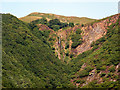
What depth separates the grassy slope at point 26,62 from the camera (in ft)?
202

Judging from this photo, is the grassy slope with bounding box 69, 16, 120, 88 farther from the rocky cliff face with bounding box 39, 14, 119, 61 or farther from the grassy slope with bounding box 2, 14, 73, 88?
the grassy slope with bounding box 2, 14, 73, 88

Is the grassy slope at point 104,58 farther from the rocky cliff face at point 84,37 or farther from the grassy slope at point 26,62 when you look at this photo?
the grassy slope at point 26,62

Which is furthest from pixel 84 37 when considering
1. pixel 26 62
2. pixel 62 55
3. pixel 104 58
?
pixel 26 62

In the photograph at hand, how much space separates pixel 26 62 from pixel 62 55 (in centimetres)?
2930

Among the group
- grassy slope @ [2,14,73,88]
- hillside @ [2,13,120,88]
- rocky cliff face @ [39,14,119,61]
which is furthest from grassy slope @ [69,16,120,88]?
grassy slope @ [2,14,73,88]

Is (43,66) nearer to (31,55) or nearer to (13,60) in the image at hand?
(31,55)

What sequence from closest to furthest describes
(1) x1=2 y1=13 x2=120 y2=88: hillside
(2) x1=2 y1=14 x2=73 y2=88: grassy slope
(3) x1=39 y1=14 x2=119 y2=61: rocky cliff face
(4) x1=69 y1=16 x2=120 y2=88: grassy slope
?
(2) x1=2 y1=14 x2=73 y2=88: grassy slope < (4) x1=69 y1=16 x2=120 y2=88: grassy slope < (1) x1=2 y1=13 x2=120 y2=88: hillside < (3) x1=39 y1=14 x2=119 y2=61: rocky cliff face

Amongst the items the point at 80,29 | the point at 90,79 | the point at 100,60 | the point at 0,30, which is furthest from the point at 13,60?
the point at 80,29

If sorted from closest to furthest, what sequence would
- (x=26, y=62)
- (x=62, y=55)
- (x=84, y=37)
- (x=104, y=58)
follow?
(x=26, y=62) → (x=104, y=58) → (x=62, y=55) → (x=84, y=37)

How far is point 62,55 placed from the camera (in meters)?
99.4

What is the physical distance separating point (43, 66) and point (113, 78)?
31296mm

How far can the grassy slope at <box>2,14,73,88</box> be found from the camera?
61.7 m

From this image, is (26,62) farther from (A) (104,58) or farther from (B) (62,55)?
(A) (104,58)

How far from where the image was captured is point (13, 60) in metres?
69.0
